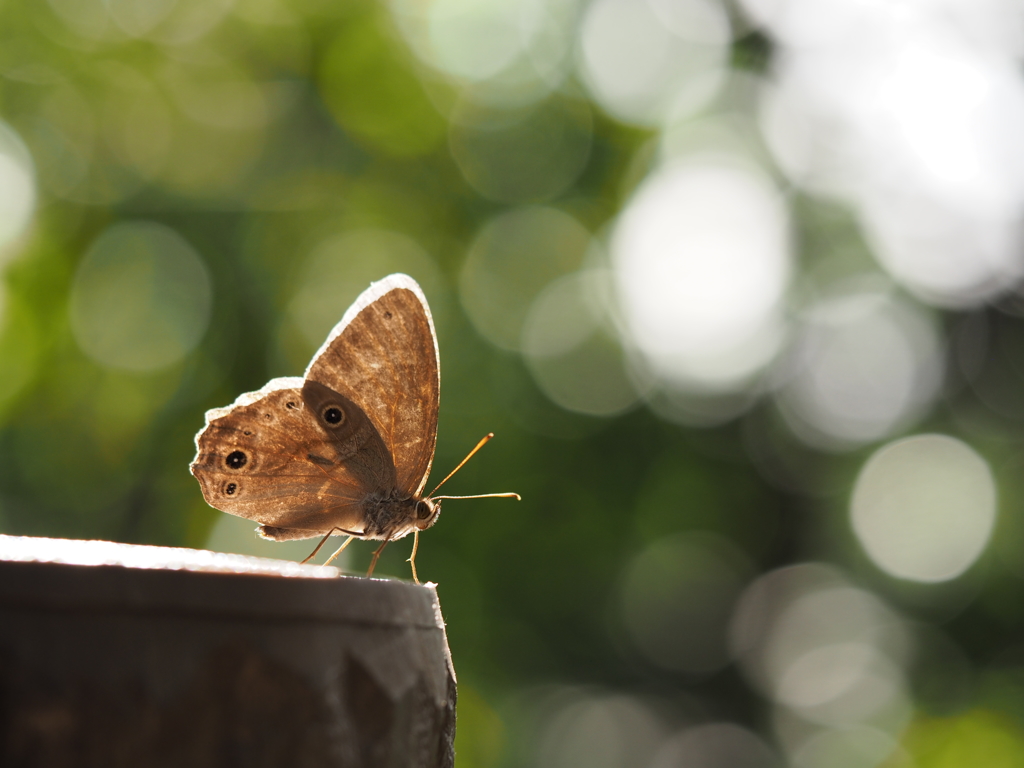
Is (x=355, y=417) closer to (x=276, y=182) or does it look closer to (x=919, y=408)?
(x=276, y=182)

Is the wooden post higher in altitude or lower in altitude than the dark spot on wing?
higher

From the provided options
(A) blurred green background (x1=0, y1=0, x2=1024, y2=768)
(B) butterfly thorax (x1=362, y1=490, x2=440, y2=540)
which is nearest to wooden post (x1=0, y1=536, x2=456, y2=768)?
(B) butterfly thorax (x1=362, y1=490, x2=440, y2=540)

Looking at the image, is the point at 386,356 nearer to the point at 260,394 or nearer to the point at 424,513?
the point at 260,394

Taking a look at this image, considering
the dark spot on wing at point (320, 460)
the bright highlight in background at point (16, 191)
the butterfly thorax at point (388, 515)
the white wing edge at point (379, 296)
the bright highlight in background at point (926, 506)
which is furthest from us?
the bright highlight in background at point (926, 506)

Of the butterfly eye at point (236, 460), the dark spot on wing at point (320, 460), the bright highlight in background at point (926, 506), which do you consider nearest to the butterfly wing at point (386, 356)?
the dark spot on wing at point (320, 460)

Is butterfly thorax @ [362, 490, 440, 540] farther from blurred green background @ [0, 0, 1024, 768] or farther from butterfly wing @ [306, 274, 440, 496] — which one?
blurred green background @ [0, 0, 1024, 768]

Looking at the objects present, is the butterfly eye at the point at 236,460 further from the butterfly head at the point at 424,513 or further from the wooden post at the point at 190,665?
the wooden post at the point at 190,665

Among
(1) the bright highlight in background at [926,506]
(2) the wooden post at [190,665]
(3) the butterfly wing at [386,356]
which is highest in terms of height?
(2) the wooden post at [190,665]
